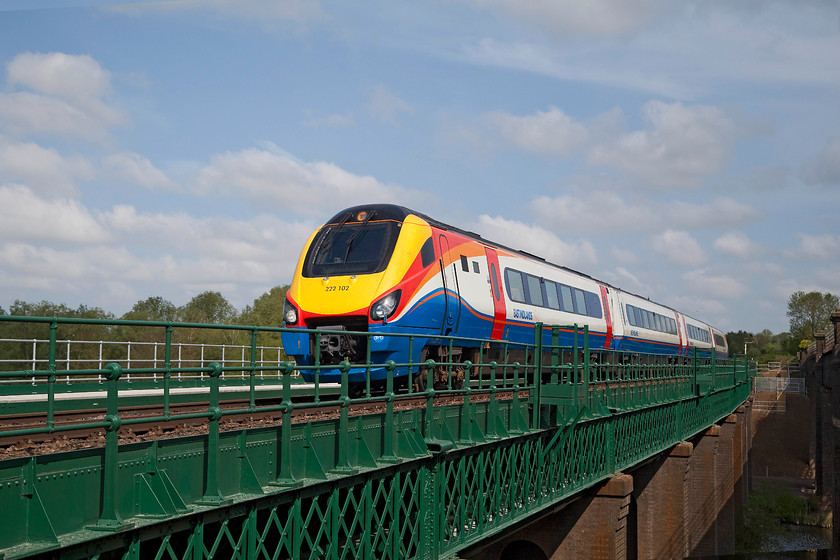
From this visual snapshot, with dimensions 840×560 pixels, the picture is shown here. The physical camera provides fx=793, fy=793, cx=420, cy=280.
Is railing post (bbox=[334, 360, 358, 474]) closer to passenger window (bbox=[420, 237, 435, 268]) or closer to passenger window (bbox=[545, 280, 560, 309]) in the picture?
passenger window (bbox=[420, 237, 435, 268])

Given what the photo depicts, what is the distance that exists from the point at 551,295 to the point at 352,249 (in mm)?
8774

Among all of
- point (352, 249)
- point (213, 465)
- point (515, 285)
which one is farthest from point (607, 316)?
point (213, 465)

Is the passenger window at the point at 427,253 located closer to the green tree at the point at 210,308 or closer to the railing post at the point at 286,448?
the railing post at the point at 286,448

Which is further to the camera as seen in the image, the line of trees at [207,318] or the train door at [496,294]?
the line of trees at [207,318]

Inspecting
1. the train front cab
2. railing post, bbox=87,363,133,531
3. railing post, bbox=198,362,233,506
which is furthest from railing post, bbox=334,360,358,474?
the train front cab

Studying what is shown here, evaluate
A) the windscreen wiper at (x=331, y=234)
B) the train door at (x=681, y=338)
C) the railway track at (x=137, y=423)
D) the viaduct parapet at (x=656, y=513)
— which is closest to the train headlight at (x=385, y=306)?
the windscreen wiper at (x=331, y=234)

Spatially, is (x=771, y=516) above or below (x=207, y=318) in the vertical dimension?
below

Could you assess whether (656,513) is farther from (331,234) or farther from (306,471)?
(306,471)

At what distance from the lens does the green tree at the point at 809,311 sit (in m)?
124

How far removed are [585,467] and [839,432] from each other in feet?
67.2

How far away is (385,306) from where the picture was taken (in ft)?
48.6

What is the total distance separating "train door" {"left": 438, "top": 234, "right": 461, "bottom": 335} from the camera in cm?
1623

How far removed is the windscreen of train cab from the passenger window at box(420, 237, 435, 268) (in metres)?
0.61

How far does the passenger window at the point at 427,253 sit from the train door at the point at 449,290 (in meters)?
0.37
